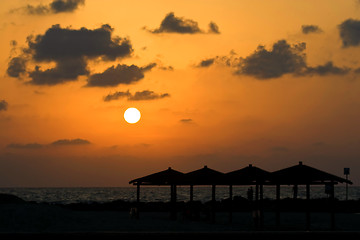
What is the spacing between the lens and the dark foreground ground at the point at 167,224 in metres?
12.8

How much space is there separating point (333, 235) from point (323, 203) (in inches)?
1288

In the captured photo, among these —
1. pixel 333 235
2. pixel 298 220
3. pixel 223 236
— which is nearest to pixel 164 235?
pixel 223 236

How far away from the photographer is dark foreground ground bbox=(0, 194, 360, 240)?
12.8 metres

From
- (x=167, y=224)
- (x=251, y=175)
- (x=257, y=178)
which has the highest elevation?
(x=251, y=175)

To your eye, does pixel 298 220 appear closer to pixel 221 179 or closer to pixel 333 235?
pixel 221 179

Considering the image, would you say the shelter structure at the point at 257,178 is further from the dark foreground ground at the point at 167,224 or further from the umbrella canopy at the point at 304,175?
the dark foreground ground at the point at 167,224

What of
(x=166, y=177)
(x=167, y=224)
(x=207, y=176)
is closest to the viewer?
(x=167, y=224)

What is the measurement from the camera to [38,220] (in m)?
22.5

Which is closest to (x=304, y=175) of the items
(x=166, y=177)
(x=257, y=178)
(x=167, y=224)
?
(x=257, y=178)

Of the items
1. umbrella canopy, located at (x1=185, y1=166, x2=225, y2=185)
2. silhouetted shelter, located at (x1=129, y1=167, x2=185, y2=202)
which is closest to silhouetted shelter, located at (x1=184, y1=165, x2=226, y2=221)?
umbrella canopy, located at (x1=185, y1=166, x2=225, y2=185)

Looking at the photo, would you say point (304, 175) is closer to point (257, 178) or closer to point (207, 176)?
point (257, 178)

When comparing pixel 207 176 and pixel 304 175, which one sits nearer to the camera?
pixel 304 175

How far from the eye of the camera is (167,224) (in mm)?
24516

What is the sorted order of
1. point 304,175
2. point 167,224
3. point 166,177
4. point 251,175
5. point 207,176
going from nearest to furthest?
point 304,175 → point 167,224 → point 251,175 → point 207,176 → point 166,177
